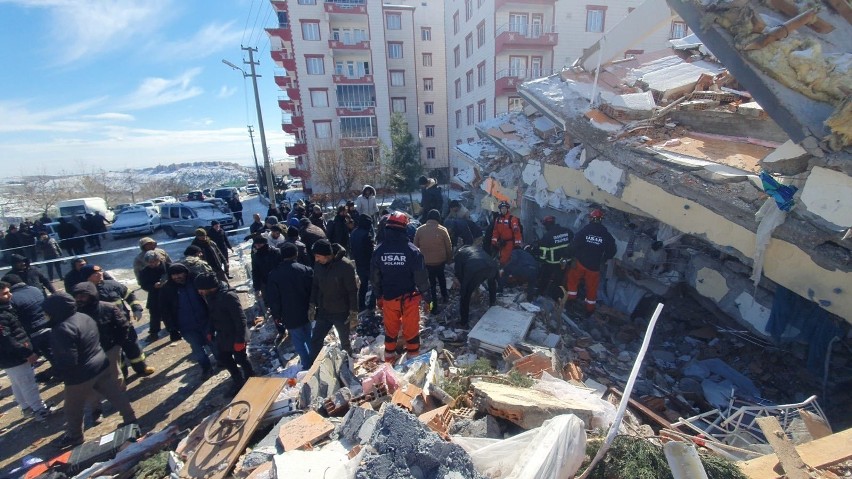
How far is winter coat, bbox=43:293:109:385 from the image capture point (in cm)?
312

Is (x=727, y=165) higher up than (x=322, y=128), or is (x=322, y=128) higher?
(x=322, y=128)

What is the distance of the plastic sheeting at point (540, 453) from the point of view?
1852 mm

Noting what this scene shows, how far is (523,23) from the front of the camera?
61.2ft

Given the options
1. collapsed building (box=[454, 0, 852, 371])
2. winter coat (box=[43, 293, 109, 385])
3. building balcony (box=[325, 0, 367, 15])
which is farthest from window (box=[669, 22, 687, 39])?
winter coat (box=[43, 293, 109, 385])

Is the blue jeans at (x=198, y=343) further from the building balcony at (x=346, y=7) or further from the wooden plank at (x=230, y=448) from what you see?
the building balcony at (x=346, y=7)

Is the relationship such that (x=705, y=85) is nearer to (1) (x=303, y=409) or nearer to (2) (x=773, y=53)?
(2) (x=773, y=53)

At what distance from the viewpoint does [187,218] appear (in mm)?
13703

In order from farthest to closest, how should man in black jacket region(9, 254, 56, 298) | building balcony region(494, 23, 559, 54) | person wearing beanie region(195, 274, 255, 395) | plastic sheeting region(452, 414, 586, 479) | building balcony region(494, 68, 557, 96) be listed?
building balcony region(494, 68, 557, 96) → building balcony region(494, 23, 559, 54) → man in black jacket region(9, 254, 56, 298) → person wearing beanie region(195, 274, 255, 395) → plastic sheeting region(452, 414, 586, 479)

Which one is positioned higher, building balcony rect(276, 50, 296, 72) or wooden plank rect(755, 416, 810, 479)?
building balcony rect(276, 50, 296, 72)

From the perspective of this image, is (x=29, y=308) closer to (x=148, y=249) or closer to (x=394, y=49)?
(x=148, y=249)

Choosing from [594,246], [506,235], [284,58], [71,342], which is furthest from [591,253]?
[284,58]

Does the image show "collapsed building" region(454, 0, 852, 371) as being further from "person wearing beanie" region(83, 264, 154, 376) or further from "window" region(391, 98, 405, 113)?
"window" region(391, 98, 405, 113)

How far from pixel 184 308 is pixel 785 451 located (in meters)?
5.50

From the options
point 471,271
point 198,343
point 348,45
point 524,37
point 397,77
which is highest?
point 348,45
